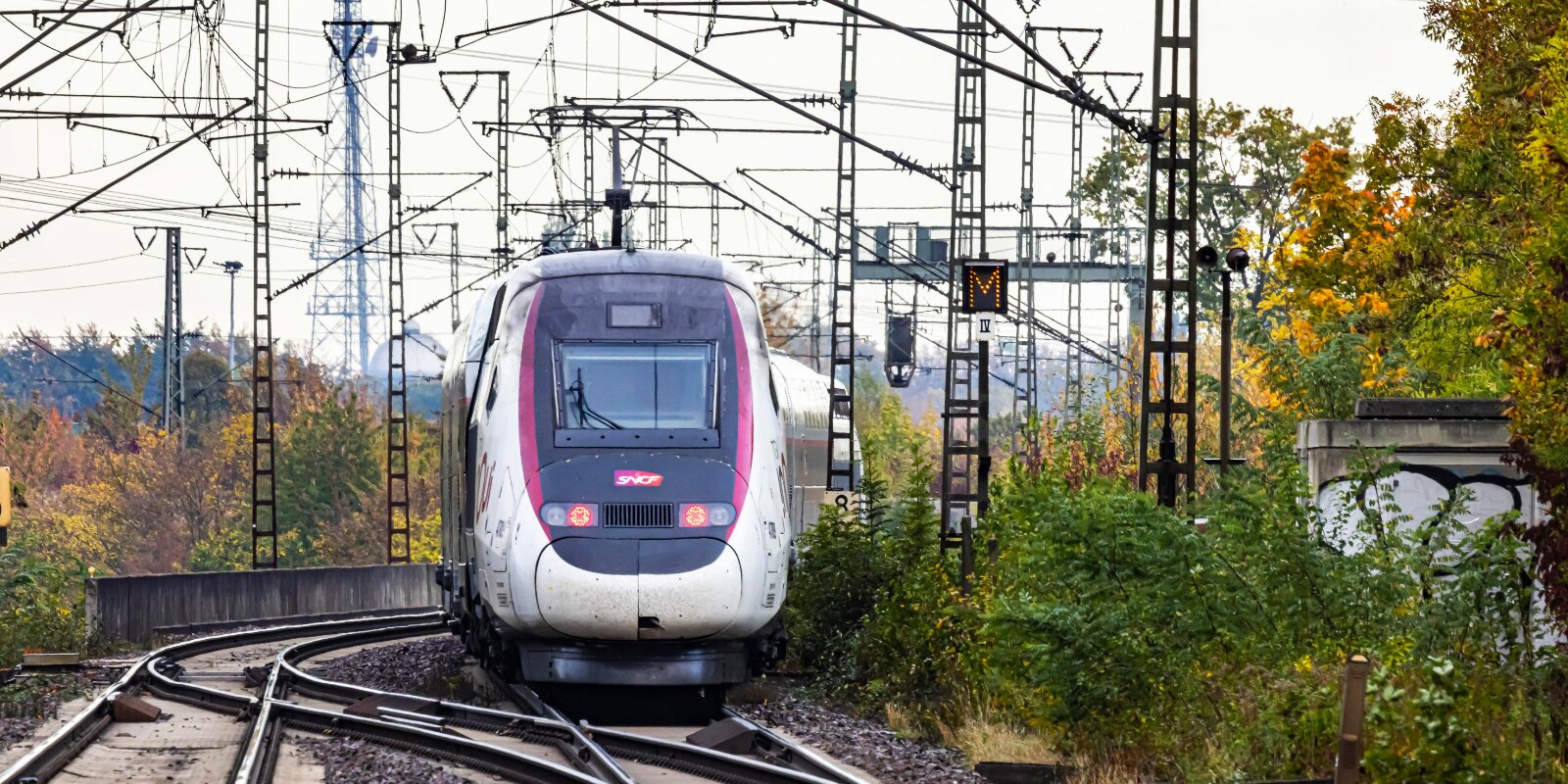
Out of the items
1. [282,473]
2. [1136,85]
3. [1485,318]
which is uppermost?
[1136,85]

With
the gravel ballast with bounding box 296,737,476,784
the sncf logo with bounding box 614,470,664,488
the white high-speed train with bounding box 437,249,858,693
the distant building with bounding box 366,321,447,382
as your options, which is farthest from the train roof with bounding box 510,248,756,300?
the distant building with bounding box 366,321,447,382

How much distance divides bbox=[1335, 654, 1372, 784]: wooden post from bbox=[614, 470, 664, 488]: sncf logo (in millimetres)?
7907

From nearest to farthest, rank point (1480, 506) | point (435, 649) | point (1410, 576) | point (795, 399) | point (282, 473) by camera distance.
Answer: point (1410, 576)
point (1480, 506)
point (435, 649)
point (795, 399)
point (282, 473)

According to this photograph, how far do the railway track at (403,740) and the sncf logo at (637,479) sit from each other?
6.20 feet

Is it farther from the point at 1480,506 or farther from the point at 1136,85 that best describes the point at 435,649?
the point at 1136,85

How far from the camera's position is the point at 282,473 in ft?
279

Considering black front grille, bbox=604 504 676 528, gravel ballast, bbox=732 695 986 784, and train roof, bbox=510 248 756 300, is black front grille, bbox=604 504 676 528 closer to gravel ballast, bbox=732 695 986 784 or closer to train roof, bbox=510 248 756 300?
gravel ballast, bbox=732 695 986 784

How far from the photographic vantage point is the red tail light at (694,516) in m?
17.4

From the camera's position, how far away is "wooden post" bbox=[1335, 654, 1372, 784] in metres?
10.4

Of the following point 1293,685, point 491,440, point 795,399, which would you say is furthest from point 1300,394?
point 1293,685

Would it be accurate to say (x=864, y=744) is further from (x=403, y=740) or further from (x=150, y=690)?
(x=150, y=690)

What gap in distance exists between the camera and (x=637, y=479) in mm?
17531

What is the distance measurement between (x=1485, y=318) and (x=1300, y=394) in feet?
16.6

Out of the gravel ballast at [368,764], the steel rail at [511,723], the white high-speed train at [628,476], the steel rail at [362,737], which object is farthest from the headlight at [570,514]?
the gravel ballast at [368,764]
